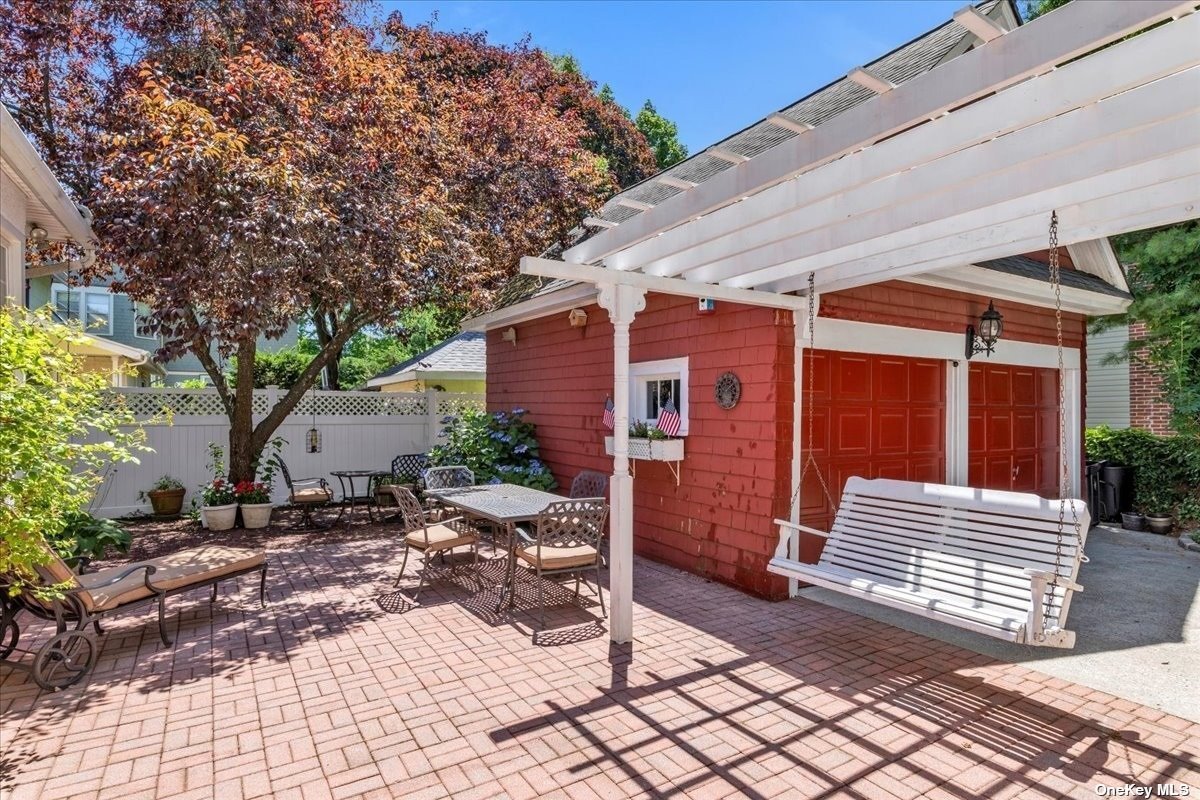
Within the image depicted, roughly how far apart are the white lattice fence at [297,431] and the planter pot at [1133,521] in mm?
9953

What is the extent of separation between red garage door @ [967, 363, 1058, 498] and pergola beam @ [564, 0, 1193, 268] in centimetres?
491

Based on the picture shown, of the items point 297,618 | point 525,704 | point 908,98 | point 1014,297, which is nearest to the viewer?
point 908,98

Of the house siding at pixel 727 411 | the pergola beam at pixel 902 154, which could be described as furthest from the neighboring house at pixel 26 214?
the house siding at pixel 727 411

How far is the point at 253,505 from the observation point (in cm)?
821

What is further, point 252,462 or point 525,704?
point 252,462

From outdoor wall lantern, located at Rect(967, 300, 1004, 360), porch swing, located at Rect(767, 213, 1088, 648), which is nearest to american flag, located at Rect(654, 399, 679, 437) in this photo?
porch swing, located at Rect(767, 213, 1088, 648)

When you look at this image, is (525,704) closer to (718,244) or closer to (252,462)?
(718,244)

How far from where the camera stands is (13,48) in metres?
7.20

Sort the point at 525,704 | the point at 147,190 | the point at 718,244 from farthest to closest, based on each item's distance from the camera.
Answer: the point at 147,190 → the point at 718,244 → the point at 525,704

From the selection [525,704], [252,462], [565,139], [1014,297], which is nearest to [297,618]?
[525,704]

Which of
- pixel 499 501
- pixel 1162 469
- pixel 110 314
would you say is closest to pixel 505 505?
pixel 499 501

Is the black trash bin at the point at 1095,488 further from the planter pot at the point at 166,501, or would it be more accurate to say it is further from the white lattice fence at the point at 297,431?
the planter pot at the point at 166,501

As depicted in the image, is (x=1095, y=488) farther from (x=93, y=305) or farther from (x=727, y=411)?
(x=93, y=305)

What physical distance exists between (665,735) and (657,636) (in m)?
1.31
